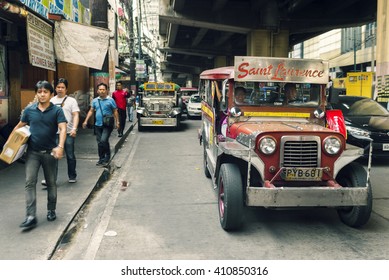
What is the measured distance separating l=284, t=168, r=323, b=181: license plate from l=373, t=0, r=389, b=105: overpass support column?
10539mm

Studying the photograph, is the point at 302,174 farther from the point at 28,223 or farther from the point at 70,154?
the point at 70,154

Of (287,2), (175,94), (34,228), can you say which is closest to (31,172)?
(34,228)

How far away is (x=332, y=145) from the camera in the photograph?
16.4 feet

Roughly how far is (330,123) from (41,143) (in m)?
4.22

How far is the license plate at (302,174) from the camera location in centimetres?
495

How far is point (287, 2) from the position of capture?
2264 cm

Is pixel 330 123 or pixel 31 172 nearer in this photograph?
pixel 31 172

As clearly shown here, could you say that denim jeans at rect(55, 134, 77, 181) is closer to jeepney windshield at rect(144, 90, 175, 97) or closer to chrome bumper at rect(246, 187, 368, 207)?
chrome bumper at rect(246, 187, 368, 207)

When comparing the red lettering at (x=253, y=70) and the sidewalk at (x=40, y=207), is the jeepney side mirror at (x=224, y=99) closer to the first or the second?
the red lettering at (x=253, y=70)

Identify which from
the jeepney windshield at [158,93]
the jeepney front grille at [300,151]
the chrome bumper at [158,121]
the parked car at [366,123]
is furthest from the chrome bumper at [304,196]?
the jeepney windshield at [158,93]

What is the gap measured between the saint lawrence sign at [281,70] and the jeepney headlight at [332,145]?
1.55 m

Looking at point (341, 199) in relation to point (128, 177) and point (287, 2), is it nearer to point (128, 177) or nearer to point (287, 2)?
point (128, 177)

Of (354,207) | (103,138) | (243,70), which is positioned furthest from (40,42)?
(354,207)

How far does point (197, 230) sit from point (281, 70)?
2.79 m
